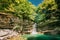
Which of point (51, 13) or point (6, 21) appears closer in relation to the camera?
point (6, 21)

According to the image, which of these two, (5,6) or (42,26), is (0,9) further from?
(42,26)

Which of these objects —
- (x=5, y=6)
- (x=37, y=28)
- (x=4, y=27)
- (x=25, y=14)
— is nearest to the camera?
(x=4, y=27)

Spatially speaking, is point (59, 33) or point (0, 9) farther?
point (59, 33)

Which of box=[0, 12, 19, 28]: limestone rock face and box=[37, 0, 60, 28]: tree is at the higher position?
box=[37, 0, 60, 28]: tree

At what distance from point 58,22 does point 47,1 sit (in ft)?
20.9

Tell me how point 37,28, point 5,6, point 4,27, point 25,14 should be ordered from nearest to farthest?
1. point 4,27
2. point 5,6
3. point 25,14
4. point 37,28

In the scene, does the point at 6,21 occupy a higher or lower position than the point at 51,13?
lower

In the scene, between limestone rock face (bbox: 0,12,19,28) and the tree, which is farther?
the tree

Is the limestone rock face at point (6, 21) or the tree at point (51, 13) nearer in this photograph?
the limestone rock face at point (6, 21)

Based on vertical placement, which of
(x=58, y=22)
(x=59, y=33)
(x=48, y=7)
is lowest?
(x=59, y=33)

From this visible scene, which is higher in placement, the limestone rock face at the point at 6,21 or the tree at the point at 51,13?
the tree at the point at 51,13

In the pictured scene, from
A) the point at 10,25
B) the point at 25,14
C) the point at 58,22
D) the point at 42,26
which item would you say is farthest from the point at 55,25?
the point at 10,25

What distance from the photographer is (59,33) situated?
38.0 m

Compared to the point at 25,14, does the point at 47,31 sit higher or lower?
lower
